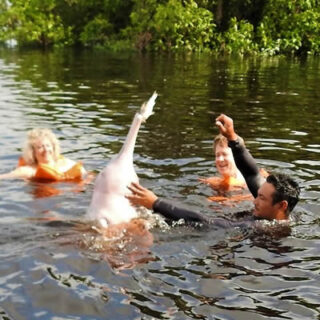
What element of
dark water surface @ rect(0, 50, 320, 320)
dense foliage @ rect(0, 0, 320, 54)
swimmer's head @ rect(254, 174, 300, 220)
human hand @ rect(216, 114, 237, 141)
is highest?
dense foliage @ rect(0, 0, 320, 54)

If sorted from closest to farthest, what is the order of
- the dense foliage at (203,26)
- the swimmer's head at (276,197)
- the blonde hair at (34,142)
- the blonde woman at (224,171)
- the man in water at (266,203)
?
the man in water at (266,203), the swimmer's head at (276,197), the blonde woman at (224,171), the blonde hair at (34,142), the dense foliage at (203,26)

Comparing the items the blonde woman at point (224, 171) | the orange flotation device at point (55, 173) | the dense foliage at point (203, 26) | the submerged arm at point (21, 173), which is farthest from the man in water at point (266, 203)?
the dense foliage at point (203, 26)

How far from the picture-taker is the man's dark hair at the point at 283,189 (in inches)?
247

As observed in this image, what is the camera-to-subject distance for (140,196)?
5.81 m

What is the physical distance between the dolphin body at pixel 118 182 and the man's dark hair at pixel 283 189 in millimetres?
1565

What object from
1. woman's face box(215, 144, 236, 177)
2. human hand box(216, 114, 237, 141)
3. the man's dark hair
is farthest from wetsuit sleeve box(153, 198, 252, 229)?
woman's face box(215, 144, 236, 177)

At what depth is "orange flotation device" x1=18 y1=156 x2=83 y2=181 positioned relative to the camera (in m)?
8.94

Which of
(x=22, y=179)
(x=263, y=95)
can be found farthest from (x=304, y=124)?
(x=22, y=179)

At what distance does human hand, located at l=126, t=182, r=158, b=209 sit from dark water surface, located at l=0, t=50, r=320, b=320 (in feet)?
1.64

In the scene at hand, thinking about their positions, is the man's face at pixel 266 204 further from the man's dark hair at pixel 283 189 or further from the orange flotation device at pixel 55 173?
the orange flotation device at pixel 55 173

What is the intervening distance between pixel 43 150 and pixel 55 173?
45 centimetres

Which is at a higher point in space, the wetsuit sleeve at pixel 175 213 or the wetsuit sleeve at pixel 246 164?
the wetsuit sleeve at pixel 246 164

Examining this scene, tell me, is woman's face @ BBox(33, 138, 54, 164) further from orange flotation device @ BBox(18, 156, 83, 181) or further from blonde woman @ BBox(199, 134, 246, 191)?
blonde woman @ BBox(199, 134, 246, 191)

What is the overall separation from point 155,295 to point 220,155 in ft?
13.9
